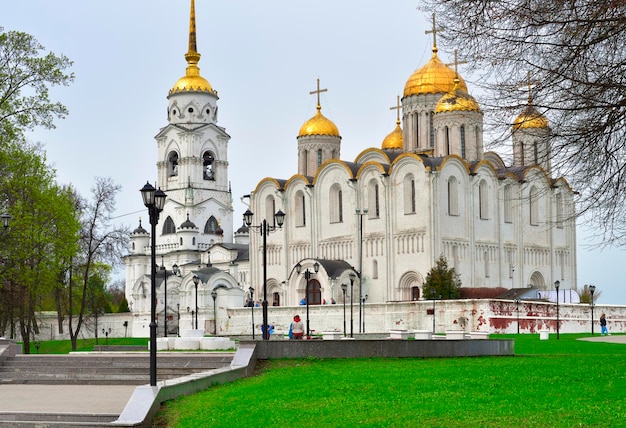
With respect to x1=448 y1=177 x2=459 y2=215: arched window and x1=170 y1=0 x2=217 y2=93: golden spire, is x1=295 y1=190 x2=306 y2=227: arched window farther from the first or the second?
x1=170 y1=0 x2=217 y2=93: golden spire

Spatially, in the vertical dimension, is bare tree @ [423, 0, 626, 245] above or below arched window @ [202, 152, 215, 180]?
below

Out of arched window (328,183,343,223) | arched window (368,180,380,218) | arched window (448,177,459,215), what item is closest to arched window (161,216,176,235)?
arched window (328,183,343,223)

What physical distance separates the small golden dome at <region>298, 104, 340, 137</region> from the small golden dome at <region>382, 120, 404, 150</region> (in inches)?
139

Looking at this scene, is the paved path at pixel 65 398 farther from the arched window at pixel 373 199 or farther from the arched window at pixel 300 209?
the arched window at pixel 300 209

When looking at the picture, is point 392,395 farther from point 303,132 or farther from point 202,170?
point 202,170

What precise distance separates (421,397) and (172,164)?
80562 millimetres

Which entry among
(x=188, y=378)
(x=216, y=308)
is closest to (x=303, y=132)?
(x=216, y=308)

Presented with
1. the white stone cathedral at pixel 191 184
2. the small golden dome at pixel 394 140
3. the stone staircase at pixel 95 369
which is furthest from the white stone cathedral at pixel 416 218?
the stone staircase at pixel 95 369

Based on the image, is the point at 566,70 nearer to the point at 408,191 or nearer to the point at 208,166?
the point at 408,191

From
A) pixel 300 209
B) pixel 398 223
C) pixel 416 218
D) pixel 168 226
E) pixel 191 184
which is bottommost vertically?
pixel 398 223

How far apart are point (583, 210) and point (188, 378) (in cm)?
709

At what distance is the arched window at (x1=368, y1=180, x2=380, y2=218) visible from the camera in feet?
215

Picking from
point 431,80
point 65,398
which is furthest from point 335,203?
point 65,398

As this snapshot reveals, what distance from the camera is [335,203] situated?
225 ft
